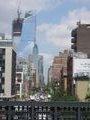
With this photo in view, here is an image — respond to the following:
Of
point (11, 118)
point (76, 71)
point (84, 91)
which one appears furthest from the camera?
point (76, 71)

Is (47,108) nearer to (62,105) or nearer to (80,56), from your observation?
(62,105)

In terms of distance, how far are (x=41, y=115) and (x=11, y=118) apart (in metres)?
1.78

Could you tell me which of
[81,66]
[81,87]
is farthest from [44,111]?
[81,66]

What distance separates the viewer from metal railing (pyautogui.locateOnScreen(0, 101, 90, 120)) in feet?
98.1

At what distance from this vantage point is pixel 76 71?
633 ft

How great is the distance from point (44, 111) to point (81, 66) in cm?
16749

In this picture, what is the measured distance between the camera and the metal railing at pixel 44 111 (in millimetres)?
29906

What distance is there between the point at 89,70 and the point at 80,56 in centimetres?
626

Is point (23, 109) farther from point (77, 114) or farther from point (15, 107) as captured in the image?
point (77, 114)

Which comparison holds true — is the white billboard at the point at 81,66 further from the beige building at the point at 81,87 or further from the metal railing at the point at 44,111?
the metal railing at the point at 44,111

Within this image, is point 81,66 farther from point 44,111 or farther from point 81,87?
point 44,111

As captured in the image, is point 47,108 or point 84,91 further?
point 84,91

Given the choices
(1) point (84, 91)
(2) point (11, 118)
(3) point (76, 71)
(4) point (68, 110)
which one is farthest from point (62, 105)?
(3) point (76, 71)

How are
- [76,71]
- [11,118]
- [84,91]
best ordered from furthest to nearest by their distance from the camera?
[76,71] < [84,91] < [11,118]
